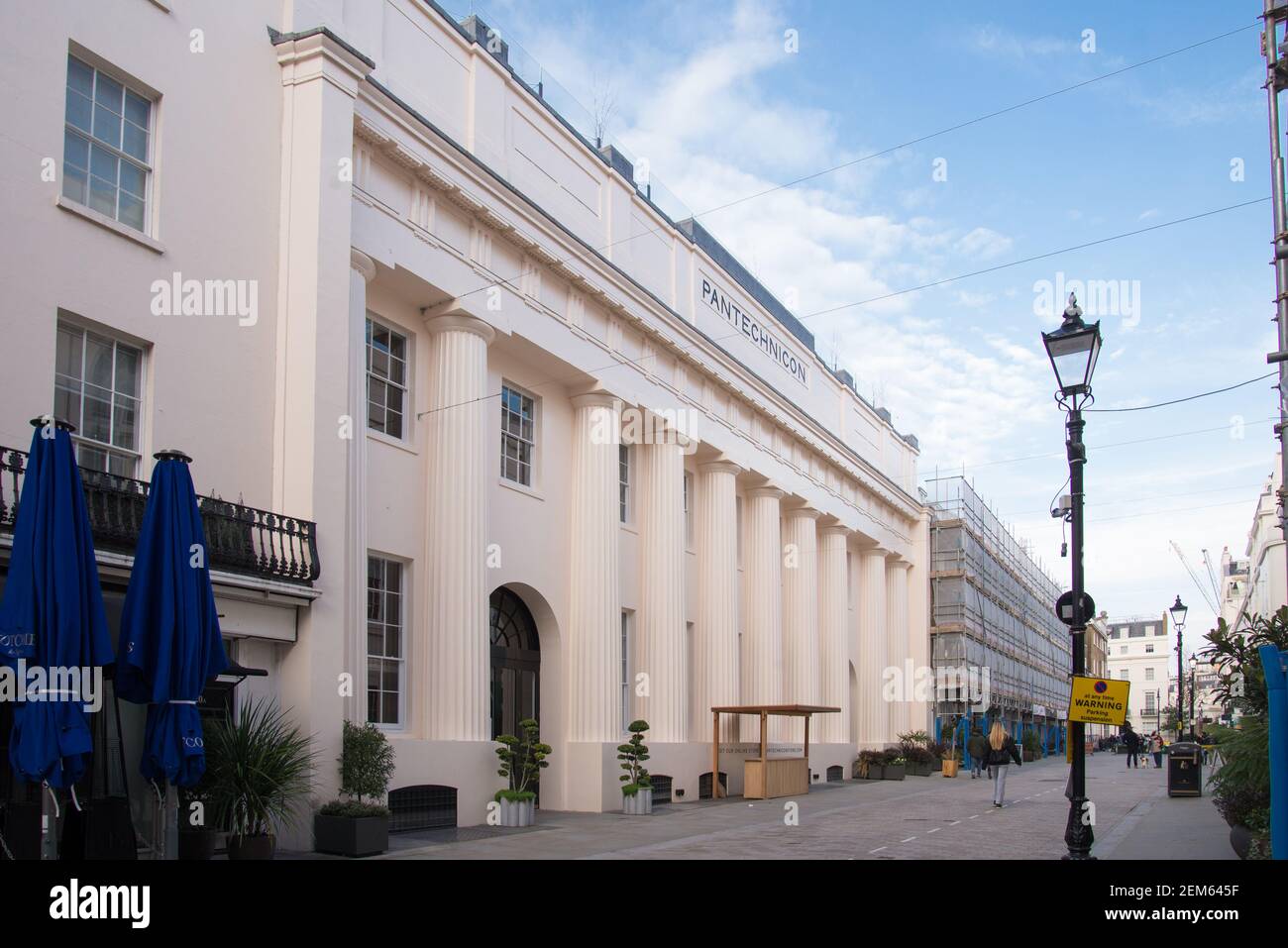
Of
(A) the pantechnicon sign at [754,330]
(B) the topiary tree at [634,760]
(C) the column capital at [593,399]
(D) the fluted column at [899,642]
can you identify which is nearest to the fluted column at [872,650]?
(D) the fluted column at [899,642]

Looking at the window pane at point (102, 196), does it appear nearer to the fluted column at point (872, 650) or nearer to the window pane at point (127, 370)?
the window pane at point (127, 370)

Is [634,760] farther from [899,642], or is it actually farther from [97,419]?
[899,642]

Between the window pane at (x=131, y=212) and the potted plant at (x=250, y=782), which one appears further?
the window pane at (x=131, y=212)

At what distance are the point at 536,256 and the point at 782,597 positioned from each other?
14.9 meters

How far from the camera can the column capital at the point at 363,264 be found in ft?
55.7

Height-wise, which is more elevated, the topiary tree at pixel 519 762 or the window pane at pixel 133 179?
the window pane at pixel 133 179

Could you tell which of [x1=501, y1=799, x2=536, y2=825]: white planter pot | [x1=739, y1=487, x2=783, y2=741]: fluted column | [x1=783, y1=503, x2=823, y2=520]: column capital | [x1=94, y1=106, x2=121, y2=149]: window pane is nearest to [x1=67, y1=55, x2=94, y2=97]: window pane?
[x1=94, y1=106, x2=121, y2=149]: window pane

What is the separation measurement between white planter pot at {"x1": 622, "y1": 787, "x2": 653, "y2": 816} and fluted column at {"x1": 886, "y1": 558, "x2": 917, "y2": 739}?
67.1 feet

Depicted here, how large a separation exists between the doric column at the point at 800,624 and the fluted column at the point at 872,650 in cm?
619

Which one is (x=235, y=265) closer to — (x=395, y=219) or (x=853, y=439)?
(x=395, y=219)

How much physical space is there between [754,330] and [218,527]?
65.4 feet

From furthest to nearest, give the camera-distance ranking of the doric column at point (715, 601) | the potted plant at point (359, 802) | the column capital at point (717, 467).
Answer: the column capital at point (717, 467), the doric column at point (715, 601), the potted plant at point (359, 802)

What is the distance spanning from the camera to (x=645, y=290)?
2438 cm

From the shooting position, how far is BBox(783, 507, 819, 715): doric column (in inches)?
1288
